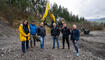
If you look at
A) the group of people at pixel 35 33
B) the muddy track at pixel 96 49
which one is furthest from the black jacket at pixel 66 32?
the muddy track at pixel 96 49

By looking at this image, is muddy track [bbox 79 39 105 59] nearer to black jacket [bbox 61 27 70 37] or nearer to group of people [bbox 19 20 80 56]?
group of people [bbox 19 20 80 56]

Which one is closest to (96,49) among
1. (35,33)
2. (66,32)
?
(66,32)

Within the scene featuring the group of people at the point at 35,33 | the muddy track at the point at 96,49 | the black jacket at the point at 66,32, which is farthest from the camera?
the muddy track at the point at 96,49

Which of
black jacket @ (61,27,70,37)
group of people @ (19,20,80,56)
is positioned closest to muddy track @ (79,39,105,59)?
group of people @ (19,20,80,56)

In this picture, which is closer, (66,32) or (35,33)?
(35,33)

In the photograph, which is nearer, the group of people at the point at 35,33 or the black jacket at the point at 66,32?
the group of people at the point at 35,33

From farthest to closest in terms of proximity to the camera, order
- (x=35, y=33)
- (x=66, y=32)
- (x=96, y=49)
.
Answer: (x=96, y=49), (x=66, y=32), (x=35, y=33)

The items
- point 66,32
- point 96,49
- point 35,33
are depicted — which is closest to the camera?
point 35,33

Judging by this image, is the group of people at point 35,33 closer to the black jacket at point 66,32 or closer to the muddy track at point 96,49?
the black jacket at point 66,32

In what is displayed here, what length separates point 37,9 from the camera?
45812mm

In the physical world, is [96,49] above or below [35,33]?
below

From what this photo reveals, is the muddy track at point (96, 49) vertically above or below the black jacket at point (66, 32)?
below

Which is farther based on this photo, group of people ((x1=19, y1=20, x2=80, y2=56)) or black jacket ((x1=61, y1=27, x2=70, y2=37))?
black jacket ((x1=61, y1=27, x2=70, y2=37))

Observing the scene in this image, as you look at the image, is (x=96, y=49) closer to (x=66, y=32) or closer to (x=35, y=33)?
(x=66, y=32)
